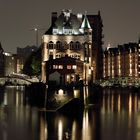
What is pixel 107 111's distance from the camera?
76.7m

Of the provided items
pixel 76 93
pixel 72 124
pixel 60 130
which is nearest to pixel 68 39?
pixel 76 93

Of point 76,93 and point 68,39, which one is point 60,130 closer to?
point 76,93

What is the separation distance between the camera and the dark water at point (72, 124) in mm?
53281

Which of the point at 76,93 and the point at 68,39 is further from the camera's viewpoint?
the point at 68,39

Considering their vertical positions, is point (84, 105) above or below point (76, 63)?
below

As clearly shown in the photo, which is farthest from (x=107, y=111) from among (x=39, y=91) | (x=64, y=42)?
(x=64, y=42)

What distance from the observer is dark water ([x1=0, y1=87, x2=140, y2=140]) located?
53281 millimetres

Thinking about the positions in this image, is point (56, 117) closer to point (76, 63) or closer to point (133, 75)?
point (76, 63)

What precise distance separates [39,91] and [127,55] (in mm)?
120630

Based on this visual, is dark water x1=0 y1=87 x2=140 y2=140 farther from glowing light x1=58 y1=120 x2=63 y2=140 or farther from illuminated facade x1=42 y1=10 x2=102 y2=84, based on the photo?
illuminated facade x1=42 y1=10 x2=102 y2=84

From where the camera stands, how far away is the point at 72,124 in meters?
61.6

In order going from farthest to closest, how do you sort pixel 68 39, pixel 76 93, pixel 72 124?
pixel 68 39, pixel 76 93, pixel 72 124

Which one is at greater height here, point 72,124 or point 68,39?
point 68,39

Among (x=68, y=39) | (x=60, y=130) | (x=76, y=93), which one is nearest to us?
(x=60, y=130)
